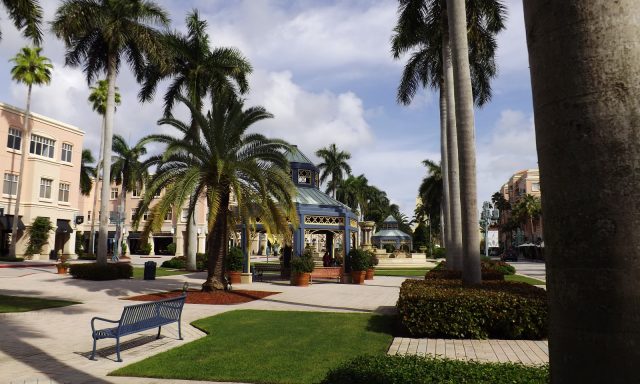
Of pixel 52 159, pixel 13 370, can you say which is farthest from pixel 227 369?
pixel 52 159

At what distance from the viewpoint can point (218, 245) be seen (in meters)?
18.0

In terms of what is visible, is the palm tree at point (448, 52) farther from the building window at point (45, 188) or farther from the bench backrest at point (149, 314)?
the building window at point (45, 188)

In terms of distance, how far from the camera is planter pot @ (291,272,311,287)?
22.4 m

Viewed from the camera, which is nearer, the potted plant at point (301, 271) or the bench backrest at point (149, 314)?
the bench backrest at point (149, 314)

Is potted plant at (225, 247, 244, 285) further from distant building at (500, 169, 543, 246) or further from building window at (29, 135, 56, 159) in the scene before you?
distant building at (500, 169, 543, 246)

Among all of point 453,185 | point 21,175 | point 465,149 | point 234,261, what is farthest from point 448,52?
point 21,175

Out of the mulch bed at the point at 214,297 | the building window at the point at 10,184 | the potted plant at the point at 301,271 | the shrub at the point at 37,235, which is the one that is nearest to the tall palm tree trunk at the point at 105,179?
the mulch bed at the point at 214,297

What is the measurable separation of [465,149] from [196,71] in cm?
2414

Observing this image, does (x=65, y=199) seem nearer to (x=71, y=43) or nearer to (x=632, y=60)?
(x=71, y=43)

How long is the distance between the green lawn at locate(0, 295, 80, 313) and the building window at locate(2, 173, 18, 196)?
2918 centimetres

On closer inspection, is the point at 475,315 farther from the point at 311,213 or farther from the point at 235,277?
the point at 235,277

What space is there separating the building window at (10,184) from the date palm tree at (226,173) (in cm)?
3139

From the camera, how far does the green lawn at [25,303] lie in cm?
1406

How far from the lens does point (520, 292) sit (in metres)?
10.7
